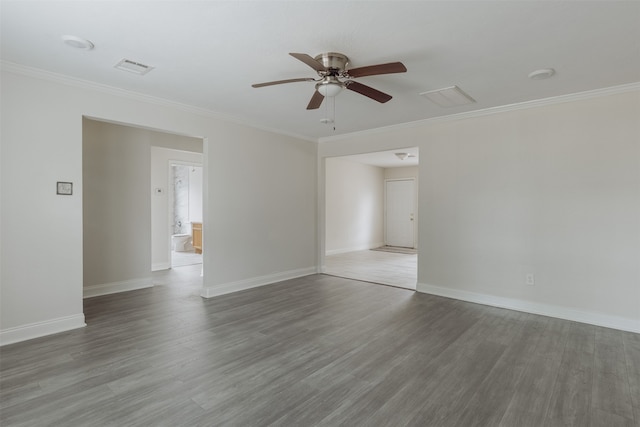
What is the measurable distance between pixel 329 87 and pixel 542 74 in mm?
2114

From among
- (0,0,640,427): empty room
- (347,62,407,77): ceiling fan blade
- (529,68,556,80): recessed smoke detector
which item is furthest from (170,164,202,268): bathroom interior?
(529,68,556,80): recessed smoke detector

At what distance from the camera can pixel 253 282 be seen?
521 centimetres

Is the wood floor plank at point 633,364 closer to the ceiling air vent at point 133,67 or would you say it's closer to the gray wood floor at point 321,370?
the gray wood floor at point 321,370

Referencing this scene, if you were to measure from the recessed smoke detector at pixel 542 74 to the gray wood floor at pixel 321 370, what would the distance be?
102 inches

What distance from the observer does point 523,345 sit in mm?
3078

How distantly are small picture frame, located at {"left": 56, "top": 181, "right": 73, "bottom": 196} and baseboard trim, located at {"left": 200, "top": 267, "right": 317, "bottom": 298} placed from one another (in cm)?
204

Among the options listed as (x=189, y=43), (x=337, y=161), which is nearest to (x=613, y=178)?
(x=189, y=43)

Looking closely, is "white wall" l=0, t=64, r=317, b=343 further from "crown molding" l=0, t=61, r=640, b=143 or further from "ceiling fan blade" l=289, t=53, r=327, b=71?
"ceiling fan blade" l=289, t=53, r=327, b=71

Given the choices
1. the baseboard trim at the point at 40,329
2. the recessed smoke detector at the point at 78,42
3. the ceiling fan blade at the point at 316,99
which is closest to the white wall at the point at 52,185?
the baseboard trim at the point at 40,329

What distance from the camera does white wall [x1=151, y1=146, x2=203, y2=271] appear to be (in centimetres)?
641

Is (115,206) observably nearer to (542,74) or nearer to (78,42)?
(78,42)

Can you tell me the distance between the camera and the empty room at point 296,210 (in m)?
2.21

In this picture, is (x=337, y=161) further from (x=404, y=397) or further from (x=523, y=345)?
(x=404, y=397)

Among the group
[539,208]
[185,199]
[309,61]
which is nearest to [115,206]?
[309,61]
